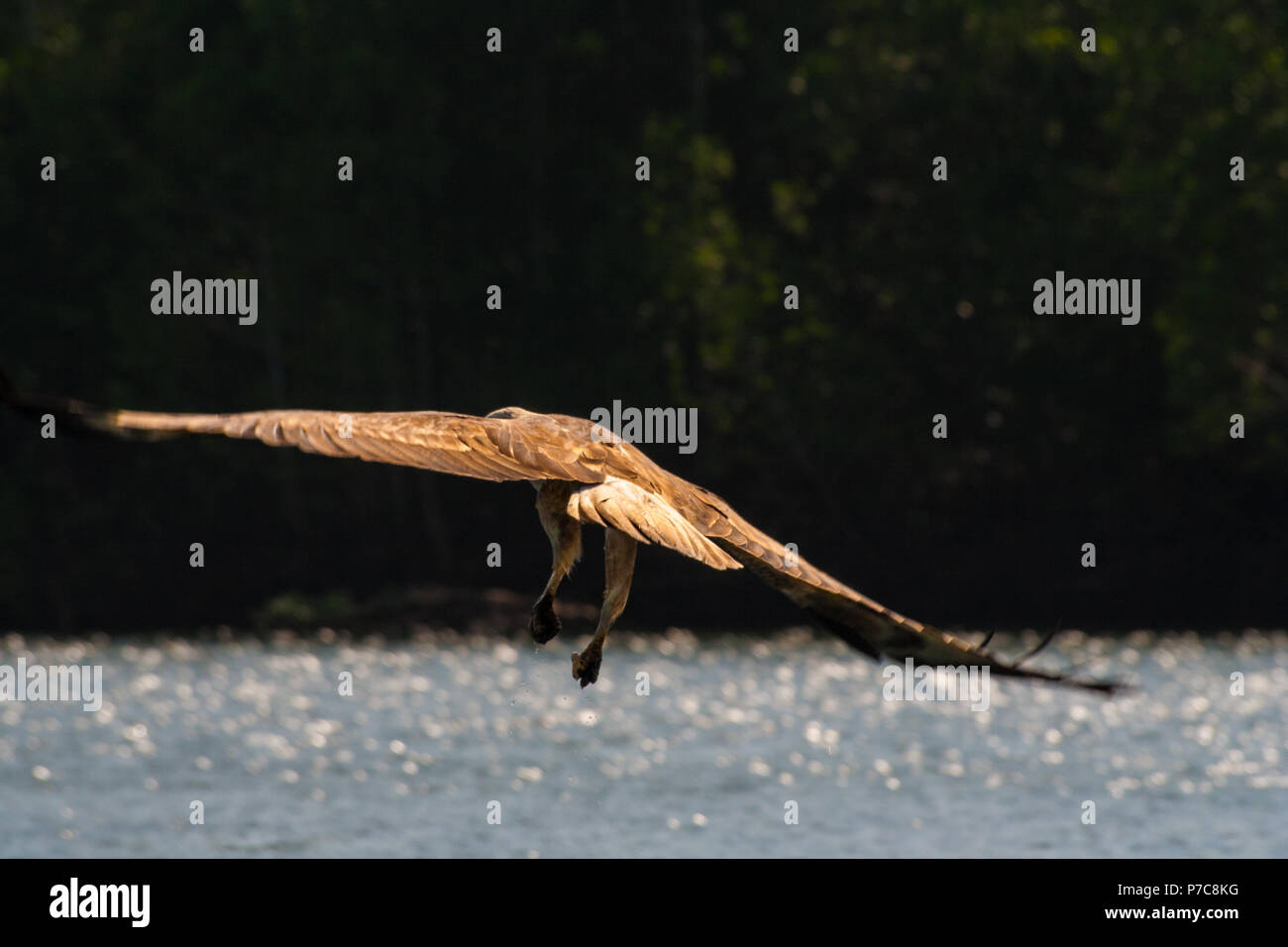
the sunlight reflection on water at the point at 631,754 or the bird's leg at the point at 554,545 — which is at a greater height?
the bird's leg at the point at 554,545

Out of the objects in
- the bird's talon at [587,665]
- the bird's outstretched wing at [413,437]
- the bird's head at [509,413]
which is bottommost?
the bird's talon at [587,665]

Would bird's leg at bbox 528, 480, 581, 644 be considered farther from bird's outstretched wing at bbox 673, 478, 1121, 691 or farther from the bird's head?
bird's outstretched wing at bbox 673, 478, 1121, 691

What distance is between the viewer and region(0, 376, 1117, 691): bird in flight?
900cm

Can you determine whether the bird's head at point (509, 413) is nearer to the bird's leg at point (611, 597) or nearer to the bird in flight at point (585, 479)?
the bird in flight at point (585, 479)

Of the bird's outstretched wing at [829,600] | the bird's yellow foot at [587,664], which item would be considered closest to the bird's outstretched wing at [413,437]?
the bird's outstretched wing at [829,600]

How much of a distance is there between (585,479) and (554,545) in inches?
32.5

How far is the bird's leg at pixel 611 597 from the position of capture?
9148 mm

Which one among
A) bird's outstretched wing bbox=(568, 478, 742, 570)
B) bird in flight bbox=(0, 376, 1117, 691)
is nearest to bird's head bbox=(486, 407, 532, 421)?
bird in flight bbox=(0, 376, 1117, 691)

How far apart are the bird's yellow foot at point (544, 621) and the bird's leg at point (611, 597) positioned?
17cm

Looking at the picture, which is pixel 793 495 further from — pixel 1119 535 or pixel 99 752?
pixel 99 752

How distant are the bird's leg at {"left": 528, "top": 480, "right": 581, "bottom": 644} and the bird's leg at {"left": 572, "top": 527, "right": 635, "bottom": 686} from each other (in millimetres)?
194

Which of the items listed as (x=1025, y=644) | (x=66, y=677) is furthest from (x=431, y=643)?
(x=1025, y=644)

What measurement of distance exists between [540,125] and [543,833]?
2874cm

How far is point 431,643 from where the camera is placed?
43.2m
